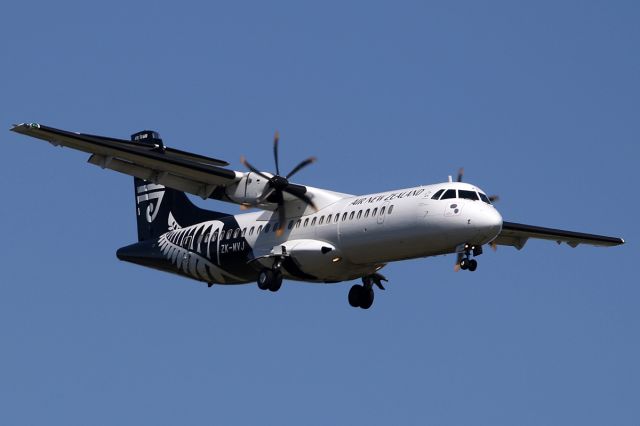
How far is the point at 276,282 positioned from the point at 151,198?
22.9 ft

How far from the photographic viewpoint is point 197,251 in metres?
34.4

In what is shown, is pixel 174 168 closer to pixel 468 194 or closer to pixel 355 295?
pixel 355 295

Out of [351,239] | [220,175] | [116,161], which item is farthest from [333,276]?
[116,161]

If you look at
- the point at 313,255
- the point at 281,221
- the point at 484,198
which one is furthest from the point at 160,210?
the point at 484,198

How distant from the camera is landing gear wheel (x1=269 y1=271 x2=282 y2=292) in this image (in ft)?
105

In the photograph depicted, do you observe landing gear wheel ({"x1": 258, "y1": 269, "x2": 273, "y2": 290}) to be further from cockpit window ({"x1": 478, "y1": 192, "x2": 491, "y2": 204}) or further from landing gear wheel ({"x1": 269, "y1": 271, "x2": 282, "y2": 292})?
cockpit window ({"x1": 478, "y1": 192, "x2": 491, "y2": 204})

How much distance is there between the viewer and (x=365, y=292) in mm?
33312

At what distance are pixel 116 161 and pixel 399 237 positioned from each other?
24.0ft

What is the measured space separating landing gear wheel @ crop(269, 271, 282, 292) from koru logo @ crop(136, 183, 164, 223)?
6.22 metres

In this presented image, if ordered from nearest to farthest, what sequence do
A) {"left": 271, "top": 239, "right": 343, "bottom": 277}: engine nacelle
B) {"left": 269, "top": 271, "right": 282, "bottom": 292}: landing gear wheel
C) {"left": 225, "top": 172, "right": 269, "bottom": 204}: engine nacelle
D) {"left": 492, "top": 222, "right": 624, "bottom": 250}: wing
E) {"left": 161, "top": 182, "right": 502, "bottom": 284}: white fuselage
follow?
{"left": 161, "top": 182, "right": 502, "bottom": 284}: white fuselage < {"left": 271, "top": 239, "right": 343, "bottom": 277}: engine nacelle < {"left": 269, "top": 271, "right": 282, "bottom": 292}: landing gear wheel < {"left": 225, "top": 172, "right": 269, "bottom": 204}: engine nacelle < {"left": 492, "top": 222, "right": 624, "bottom": 250}: wing

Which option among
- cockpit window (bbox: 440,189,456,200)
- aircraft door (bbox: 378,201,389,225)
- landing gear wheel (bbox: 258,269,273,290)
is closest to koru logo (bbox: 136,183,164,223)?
landing gear wheel (bbox: 258,269,273,290)

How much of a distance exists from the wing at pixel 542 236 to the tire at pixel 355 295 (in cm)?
387

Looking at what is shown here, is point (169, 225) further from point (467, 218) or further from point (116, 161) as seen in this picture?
point (467, 218)

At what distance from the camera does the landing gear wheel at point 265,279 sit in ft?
105
